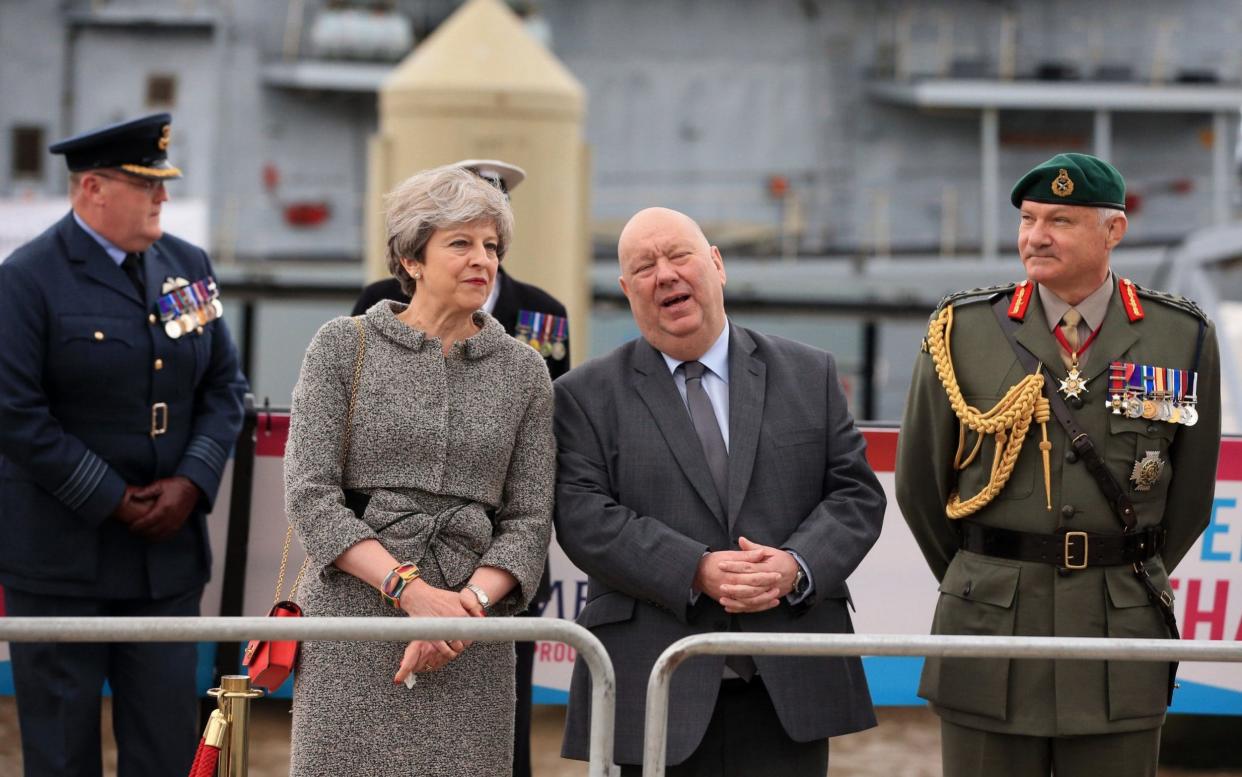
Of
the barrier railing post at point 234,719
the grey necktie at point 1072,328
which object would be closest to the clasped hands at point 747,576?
the grey necktie at point 1072,328

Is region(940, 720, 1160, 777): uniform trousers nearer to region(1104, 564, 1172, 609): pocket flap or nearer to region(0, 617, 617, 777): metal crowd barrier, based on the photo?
region(1104, 564, 1172, 609): pocket flap

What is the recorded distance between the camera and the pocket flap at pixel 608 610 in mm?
3227

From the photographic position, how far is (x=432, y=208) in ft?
10.6

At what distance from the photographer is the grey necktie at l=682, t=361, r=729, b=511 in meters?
3.25

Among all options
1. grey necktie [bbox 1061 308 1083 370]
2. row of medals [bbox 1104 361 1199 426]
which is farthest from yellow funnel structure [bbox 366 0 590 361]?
row of medals [bbox 1104 361 1199 426]

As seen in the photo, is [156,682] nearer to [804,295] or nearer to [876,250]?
[804,295]

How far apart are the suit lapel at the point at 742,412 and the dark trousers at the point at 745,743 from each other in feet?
1.07

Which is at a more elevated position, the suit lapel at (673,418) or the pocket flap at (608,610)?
the suit lapel at (673,418)

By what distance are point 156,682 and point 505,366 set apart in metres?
1.32

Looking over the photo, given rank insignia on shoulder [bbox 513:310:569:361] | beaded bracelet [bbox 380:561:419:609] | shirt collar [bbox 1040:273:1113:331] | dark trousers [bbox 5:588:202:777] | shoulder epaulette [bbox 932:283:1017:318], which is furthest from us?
rank insignia on shoulder [bbox 513:310:569:361]

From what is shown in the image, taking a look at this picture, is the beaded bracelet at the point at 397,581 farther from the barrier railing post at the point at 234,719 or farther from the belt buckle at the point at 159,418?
the belt buckle at the point at 159,418

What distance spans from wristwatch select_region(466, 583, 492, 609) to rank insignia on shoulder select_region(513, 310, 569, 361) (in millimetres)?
1167

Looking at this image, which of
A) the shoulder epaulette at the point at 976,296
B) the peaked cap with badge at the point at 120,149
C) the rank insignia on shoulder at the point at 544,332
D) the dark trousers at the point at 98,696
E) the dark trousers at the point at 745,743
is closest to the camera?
the dark trousers at the point at 745,743

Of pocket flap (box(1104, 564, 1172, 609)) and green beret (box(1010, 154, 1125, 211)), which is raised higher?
green beret (box(1010, 154, 1125, 211))
